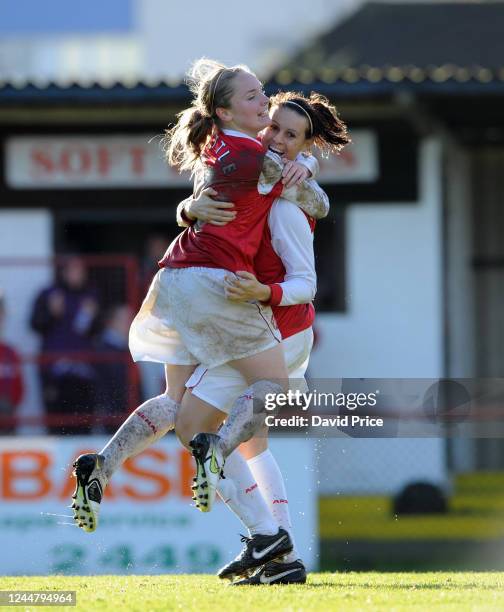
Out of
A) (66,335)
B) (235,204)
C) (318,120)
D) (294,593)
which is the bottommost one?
(294,593)

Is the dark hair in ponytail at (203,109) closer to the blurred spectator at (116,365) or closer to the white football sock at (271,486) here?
the white football sock at (271,486)

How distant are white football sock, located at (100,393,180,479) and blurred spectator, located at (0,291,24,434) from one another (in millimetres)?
5720

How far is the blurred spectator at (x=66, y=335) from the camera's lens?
12.3 m

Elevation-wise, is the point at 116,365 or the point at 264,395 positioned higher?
the point at 116,365

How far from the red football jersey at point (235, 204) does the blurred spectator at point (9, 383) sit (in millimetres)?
5937

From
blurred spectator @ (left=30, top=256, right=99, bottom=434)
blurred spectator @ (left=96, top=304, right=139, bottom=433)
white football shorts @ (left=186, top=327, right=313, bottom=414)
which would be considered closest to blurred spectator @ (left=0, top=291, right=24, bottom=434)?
blurred spectator @ (left=30, top=256, right=99, bottom=434)

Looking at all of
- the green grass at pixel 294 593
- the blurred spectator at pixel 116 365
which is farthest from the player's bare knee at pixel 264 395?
the blurred spectator at pixel 116 365

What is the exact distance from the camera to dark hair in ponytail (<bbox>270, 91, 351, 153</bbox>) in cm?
670

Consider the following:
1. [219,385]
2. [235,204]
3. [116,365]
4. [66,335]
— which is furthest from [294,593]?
[66,335]

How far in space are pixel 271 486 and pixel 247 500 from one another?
0.78 ft

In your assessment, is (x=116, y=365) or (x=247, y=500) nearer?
(x=247, y=500)

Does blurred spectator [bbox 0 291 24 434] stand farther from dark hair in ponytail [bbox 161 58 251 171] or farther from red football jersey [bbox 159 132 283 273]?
red football jersey [bbox 159 132 283 273]

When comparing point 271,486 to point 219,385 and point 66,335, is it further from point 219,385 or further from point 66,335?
point 66,335

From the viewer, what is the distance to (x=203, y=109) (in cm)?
657
